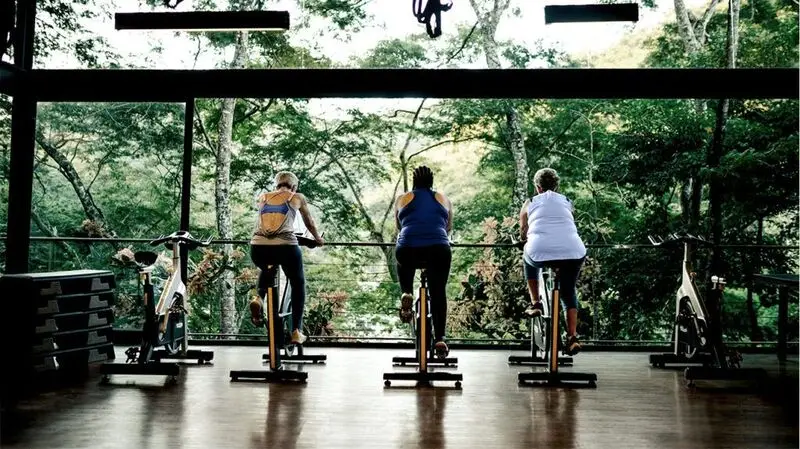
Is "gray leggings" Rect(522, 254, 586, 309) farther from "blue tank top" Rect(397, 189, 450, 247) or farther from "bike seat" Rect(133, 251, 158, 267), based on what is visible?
"bike seat" Rect(133, 251, 158, 267)

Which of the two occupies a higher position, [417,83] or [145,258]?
[417,83]

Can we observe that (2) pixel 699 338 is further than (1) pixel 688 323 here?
No

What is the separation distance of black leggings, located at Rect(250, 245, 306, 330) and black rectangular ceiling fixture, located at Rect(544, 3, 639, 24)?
228 cm

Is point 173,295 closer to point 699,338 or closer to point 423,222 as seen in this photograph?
point 423,222

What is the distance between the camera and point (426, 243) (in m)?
4.89

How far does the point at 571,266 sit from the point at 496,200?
8226mm

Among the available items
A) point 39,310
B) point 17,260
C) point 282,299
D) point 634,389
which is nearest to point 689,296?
point 634,389

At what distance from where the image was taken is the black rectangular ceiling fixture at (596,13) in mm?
5207

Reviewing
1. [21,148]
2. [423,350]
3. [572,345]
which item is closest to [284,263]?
[423,350]

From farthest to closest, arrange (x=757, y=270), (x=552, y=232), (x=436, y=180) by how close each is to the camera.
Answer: (x=436, y=180)
(x=757, y=270)
(x=552, y=232)

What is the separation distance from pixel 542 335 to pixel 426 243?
1164 mm

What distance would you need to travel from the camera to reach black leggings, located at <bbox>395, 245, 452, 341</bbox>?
4902mm

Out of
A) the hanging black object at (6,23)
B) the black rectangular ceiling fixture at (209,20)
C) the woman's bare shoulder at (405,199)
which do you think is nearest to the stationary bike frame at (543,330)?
the woman's bare shoulder at (405,199)

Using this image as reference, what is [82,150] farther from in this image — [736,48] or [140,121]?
[736,48]
